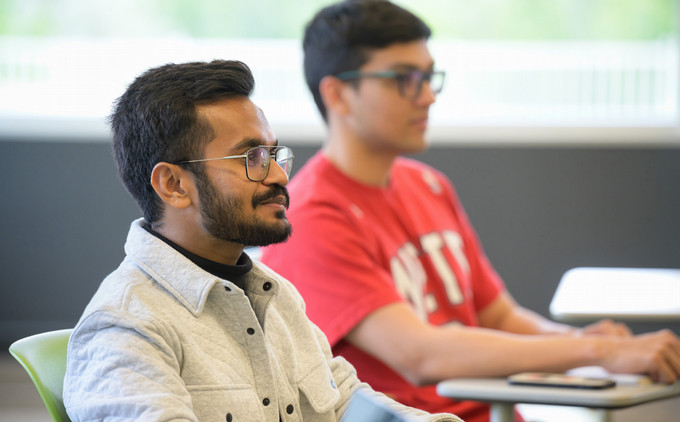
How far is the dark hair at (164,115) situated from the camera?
117 centimetres

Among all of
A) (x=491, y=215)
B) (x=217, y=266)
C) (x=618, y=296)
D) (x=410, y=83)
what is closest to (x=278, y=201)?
(x=217, y=266)

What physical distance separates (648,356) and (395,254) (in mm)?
561

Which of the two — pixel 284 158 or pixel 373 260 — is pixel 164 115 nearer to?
pixel 284 158

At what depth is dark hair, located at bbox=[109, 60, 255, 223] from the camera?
117 cm

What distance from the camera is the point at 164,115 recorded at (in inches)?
45.8

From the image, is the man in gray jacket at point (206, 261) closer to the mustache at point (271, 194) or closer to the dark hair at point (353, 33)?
the mustache at point (271, 194)

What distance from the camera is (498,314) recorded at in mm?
2162

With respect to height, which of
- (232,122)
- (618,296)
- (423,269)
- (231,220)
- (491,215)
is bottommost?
(491,215)

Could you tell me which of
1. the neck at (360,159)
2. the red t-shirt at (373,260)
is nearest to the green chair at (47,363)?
the red t-shirt at (373,260)

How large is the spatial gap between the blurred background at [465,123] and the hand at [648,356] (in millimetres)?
2788

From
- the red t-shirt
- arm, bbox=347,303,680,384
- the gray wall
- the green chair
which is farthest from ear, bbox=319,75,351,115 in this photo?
the gray wall

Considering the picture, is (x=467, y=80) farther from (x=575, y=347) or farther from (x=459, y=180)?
(x=575, y=347)

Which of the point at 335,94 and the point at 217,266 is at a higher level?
the point at 335,94

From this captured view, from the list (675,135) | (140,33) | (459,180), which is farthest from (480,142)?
(140,33)
